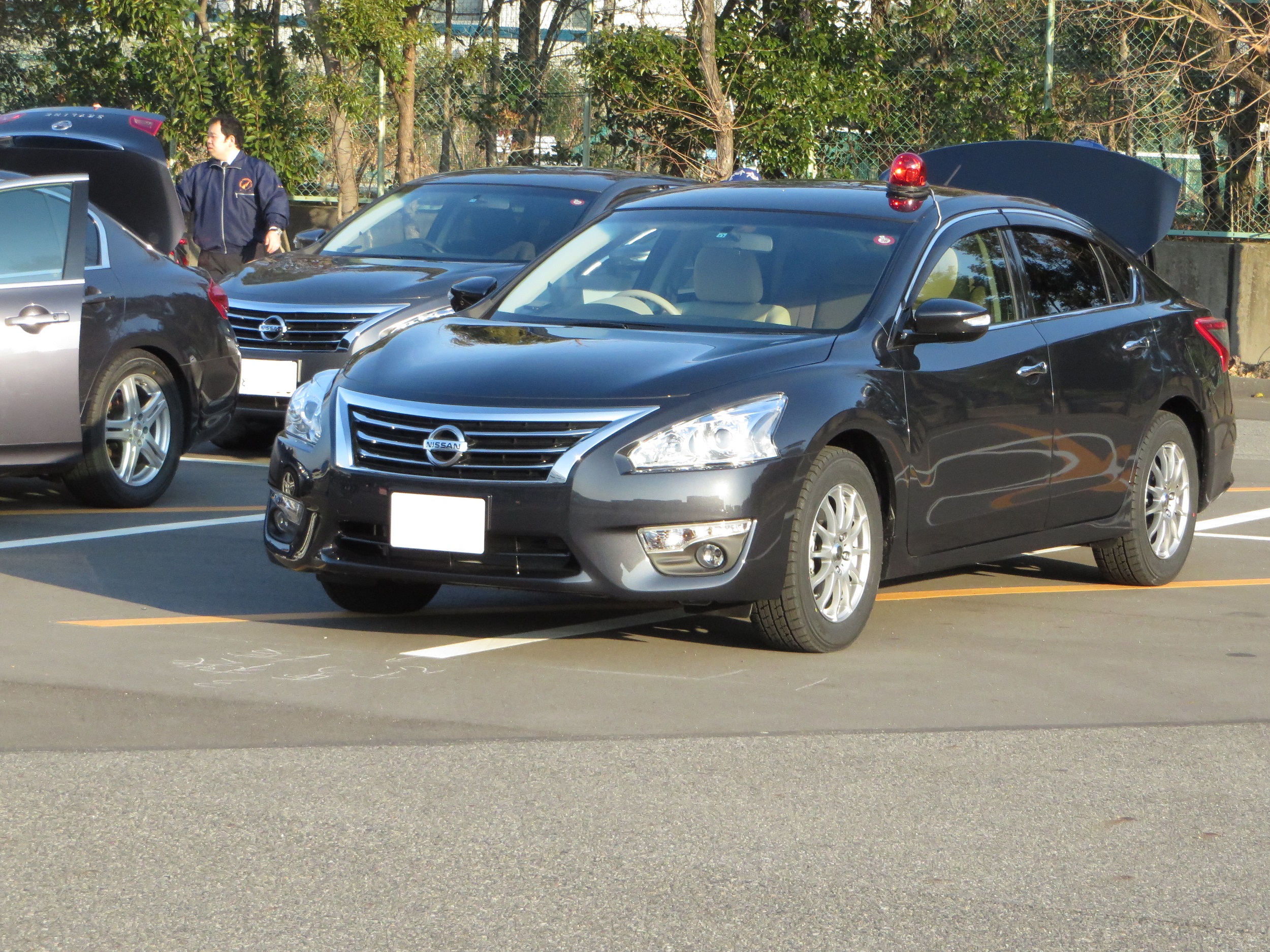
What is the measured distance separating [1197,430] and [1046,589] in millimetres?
1048

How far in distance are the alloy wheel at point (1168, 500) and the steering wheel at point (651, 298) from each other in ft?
7.25

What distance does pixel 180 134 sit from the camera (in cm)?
1947

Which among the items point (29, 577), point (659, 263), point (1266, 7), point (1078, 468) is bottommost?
point (29, 577)

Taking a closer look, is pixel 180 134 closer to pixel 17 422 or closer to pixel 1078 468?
pixel 17 422

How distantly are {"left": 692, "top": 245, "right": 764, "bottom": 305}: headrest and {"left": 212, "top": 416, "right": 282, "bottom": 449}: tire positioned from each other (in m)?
4.88

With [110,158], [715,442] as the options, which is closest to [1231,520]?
A: [715,442]

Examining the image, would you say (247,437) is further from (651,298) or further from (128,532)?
(651,298)

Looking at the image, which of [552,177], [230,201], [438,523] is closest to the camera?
[438,523]

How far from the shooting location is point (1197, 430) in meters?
8.27

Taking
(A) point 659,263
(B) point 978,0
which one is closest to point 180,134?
(B) point 978,0

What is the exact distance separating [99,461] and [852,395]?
4.05 metres

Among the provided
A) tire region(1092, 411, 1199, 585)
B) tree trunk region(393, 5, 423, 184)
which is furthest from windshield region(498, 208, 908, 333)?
tree trunk region(393, 5, 423, 184)

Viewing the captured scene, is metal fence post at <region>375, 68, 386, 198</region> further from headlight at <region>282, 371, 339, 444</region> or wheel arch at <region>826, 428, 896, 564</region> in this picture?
wheel arch at <region>826, 428, 896, 564</region>

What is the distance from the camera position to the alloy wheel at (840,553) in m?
6.22
